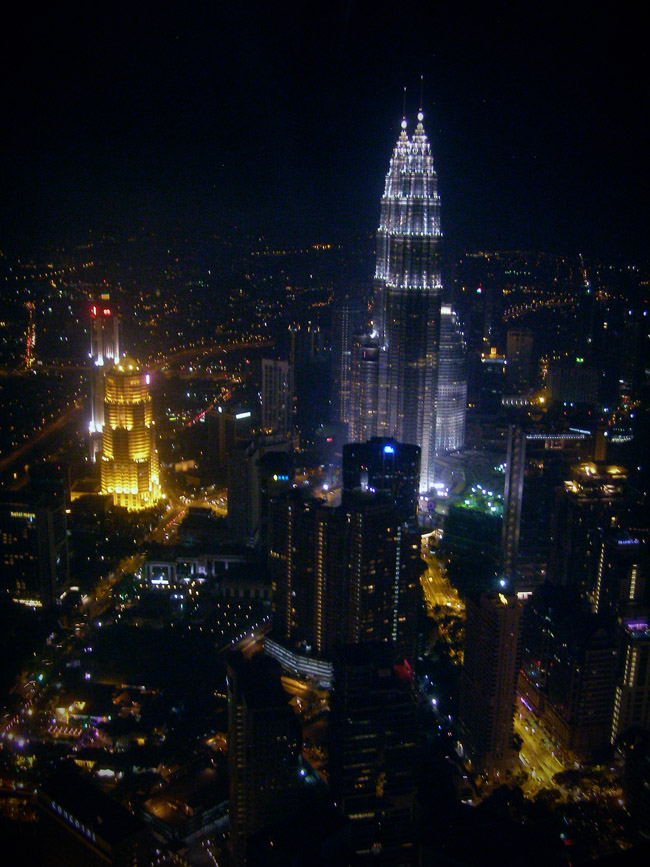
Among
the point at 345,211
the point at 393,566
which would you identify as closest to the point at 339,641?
the point at 393,566

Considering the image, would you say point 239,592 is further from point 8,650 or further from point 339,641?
point 8,650

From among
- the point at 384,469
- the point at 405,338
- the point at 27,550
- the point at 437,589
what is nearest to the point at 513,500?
the point at 437,589

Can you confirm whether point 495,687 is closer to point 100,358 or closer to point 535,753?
point 535,753

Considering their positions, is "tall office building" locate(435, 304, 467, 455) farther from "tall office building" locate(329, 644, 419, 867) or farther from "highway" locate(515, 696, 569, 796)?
"tall office building" locate(329, 644, 419, 867)

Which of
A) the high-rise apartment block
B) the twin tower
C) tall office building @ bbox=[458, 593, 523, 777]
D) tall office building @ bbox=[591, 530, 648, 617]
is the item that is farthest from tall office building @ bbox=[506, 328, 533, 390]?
the high-rise apartment block

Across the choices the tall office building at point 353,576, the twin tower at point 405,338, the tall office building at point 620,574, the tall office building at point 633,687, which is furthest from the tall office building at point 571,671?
the twin tower at point 405,338
